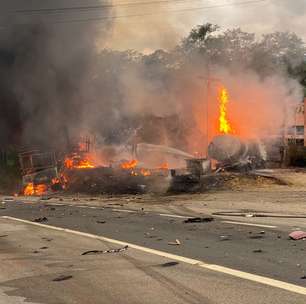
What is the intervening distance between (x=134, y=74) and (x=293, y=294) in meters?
27.3

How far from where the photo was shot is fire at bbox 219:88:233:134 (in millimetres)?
30078

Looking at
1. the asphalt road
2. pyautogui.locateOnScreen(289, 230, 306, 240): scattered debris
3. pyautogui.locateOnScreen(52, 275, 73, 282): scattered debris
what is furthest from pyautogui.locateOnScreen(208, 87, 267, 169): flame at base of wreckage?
pyautogui.locateOnScreen(52, 275, 73, 282): scattered debris

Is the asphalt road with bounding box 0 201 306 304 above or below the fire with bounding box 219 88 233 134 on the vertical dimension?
below

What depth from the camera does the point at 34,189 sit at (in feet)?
81.2

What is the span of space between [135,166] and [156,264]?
55.8 feet

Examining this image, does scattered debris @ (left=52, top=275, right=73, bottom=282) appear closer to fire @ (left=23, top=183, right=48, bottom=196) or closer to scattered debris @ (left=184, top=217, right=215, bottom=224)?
scattered debris @ (left=184, top=217, right=215, bottom=224)

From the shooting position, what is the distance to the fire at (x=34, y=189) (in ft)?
79.6

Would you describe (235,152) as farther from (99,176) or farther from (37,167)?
(37,167)

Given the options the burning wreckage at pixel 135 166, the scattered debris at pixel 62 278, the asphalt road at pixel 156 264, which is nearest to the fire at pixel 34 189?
the burning wreckage at pixel 135 166

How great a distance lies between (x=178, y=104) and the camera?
3369 cm

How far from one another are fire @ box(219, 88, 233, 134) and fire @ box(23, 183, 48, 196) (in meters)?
11.5

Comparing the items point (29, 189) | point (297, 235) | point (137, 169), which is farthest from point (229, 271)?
point (29, 189)

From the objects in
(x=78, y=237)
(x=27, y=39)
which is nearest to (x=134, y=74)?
(x=27, y=39)

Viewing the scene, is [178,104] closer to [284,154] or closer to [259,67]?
[284,154]
